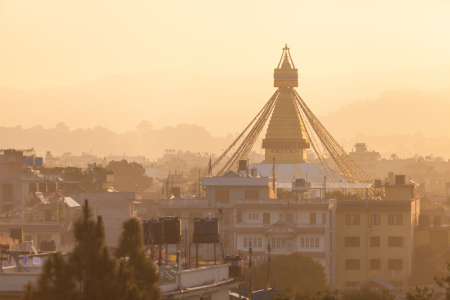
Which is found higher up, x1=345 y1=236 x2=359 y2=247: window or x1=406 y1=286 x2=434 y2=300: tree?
x1=406 y1=286 x2=434 y2=300: tree

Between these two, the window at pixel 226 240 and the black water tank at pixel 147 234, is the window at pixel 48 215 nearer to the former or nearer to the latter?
the window at pixel 226 240

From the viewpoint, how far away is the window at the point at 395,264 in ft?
315

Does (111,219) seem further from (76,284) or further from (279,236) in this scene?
(76,284)

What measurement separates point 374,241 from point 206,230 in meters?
51.0

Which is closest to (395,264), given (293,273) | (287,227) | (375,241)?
(375,241)

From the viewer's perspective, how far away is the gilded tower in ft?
531

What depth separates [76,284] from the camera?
109 ft

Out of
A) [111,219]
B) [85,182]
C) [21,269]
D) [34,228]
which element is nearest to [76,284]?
[21,269]

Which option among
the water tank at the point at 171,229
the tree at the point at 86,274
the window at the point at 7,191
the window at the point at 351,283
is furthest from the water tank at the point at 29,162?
the tree at the point at 86,274

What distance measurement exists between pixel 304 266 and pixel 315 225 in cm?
1310

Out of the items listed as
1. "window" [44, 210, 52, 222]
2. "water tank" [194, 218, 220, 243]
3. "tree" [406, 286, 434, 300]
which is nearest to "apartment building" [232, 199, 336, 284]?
"window" [44, 210, 52, 222]

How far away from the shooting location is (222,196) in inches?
4001

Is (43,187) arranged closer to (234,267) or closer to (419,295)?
(419,295)

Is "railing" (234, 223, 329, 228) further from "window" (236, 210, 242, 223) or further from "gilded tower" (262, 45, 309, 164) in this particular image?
"gilded tower" (262, 45, 309, 164)
